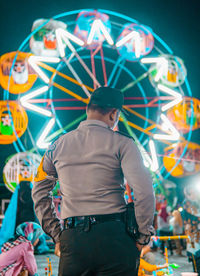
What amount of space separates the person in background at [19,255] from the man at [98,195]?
256 cm

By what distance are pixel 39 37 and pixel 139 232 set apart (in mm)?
6922

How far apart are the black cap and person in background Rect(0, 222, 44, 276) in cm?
294

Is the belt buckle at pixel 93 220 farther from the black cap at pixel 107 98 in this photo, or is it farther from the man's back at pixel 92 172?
the black cap at pixel 107 98

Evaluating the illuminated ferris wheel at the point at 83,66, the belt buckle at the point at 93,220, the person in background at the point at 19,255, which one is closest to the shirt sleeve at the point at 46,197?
the belt buckle at the point at 93,220

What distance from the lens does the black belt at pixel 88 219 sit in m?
1.53

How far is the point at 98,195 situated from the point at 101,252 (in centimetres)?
27

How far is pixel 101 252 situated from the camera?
1.47 m

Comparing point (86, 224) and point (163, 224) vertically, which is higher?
point (86, 224)

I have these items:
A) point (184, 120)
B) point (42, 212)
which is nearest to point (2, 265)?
point (42, 212)

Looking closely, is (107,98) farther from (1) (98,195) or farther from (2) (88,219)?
(2) (88,219)

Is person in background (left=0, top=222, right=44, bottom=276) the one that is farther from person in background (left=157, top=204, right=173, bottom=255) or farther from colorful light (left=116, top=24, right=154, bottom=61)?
colorful light (left=116, top=24, right=154, bottom=61)

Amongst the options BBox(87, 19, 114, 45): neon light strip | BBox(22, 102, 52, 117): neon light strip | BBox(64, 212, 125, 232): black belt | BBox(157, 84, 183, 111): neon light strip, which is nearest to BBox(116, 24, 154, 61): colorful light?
BBox(87, 19, 114, 45): neon light strip

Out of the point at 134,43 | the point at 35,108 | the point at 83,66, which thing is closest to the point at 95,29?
the point at 83,66

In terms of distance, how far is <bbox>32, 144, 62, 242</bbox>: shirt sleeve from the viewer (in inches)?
71.7
